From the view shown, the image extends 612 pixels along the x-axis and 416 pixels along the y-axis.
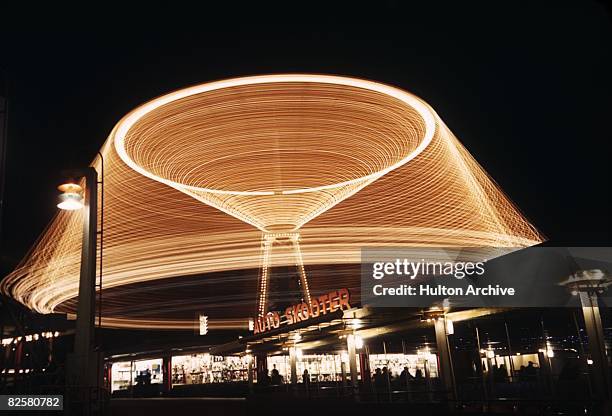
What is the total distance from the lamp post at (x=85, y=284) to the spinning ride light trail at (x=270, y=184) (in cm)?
847

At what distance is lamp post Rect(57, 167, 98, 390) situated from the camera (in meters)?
11.2

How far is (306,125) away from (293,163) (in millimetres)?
2278

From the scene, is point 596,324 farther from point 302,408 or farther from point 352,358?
point 352,358

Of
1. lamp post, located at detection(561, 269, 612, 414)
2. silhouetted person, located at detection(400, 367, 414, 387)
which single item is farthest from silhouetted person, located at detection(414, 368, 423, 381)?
lamp post, located at detection(561, 269, 612, 414)

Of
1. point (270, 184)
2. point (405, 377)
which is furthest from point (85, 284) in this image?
point (405, 377)

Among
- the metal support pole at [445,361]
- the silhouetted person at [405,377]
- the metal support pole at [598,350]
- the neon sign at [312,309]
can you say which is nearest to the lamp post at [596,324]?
the metal support pole at [598,350]

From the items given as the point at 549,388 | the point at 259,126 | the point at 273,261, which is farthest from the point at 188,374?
the point at 549,388

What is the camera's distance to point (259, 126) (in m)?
23.4

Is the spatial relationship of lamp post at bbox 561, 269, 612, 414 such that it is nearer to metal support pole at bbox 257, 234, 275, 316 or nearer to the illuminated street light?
the illuminated street light

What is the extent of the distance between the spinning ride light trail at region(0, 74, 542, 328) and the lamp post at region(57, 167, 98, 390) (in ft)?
27.8

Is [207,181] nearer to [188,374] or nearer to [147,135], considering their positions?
[147,135]

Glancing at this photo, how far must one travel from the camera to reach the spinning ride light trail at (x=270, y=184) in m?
21.6

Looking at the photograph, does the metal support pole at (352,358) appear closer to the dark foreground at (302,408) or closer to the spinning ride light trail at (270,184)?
the spinning ride light trail at (270,184)

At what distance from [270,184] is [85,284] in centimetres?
1492
